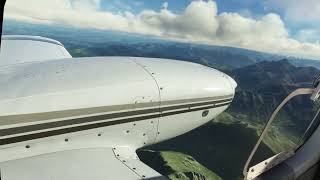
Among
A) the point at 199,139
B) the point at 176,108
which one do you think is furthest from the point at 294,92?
the point at 199,139

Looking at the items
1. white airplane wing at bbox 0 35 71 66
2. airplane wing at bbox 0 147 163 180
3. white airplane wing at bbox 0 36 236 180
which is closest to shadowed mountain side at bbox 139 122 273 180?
white airplane wing at bbox 0 35 71 66

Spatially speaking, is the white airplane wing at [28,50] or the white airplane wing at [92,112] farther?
the white airplane wing at [28,50]

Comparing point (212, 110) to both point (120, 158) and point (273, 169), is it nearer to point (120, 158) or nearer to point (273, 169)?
point (120, 158)

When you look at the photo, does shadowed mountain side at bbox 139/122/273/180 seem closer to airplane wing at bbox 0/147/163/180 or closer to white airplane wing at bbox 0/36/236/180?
white airplane wing at bbox 0/36/236/180

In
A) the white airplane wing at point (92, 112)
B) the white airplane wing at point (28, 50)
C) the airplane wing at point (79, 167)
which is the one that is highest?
the white airplane wing at point (28, 50)

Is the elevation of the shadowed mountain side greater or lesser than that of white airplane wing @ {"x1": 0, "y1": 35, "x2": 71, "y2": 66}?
lesser

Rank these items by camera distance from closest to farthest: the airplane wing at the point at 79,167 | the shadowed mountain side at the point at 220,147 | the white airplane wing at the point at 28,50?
the airplane wing at the point at 79,167 < the white airplane wing at the point at 28,50 < the shadowed mountain side at the point at 220,147

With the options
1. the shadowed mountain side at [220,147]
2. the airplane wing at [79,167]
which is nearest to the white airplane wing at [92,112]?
the airplane wing at [79,167]

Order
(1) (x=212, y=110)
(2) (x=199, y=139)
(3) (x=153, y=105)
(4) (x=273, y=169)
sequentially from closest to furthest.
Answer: (4) (x=273, y=169) → (3) (x=153, y=105) → (1) (x=212, y=110) → (2) (x=199, y=139)

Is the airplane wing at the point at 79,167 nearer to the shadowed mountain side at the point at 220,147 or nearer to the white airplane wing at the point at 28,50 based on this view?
the white airplane wing at the point at 28,50
